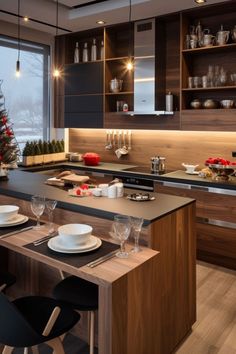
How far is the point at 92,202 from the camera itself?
255 centimetres

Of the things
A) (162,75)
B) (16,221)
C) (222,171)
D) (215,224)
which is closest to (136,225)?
(16,221)

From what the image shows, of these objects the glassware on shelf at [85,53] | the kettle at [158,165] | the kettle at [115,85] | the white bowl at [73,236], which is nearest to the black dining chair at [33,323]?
the white bowl at [73,236]

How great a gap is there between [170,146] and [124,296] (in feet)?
10.9

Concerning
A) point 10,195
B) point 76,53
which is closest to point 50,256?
point 10,195

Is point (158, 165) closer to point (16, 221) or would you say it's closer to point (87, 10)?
point (87, 10)

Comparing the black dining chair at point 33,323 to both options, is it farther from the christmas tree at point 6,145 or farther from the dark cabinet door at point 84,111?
the dark cabinet door at point 84,111

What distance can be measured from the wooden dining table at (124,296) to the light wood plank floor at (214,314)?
0.55 meters

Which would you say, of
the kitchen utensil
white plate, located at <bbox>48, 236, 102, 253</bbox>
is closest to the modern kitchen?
white plate, located at <bbox>48, 236, 102, 253</bbox>

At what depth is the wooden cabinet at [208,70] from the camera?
4.06 meters

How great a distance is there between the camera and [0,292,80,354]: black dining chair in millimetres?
1556

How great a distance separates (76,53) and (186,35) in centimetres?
182

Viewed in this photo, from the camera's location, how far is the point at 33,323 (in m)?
1.87

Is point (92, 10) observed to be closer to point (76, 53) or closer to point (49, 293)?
point (76, 53)

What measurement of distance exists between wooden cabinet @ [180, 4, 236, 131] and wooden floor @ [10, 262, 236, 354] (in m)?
1.64
